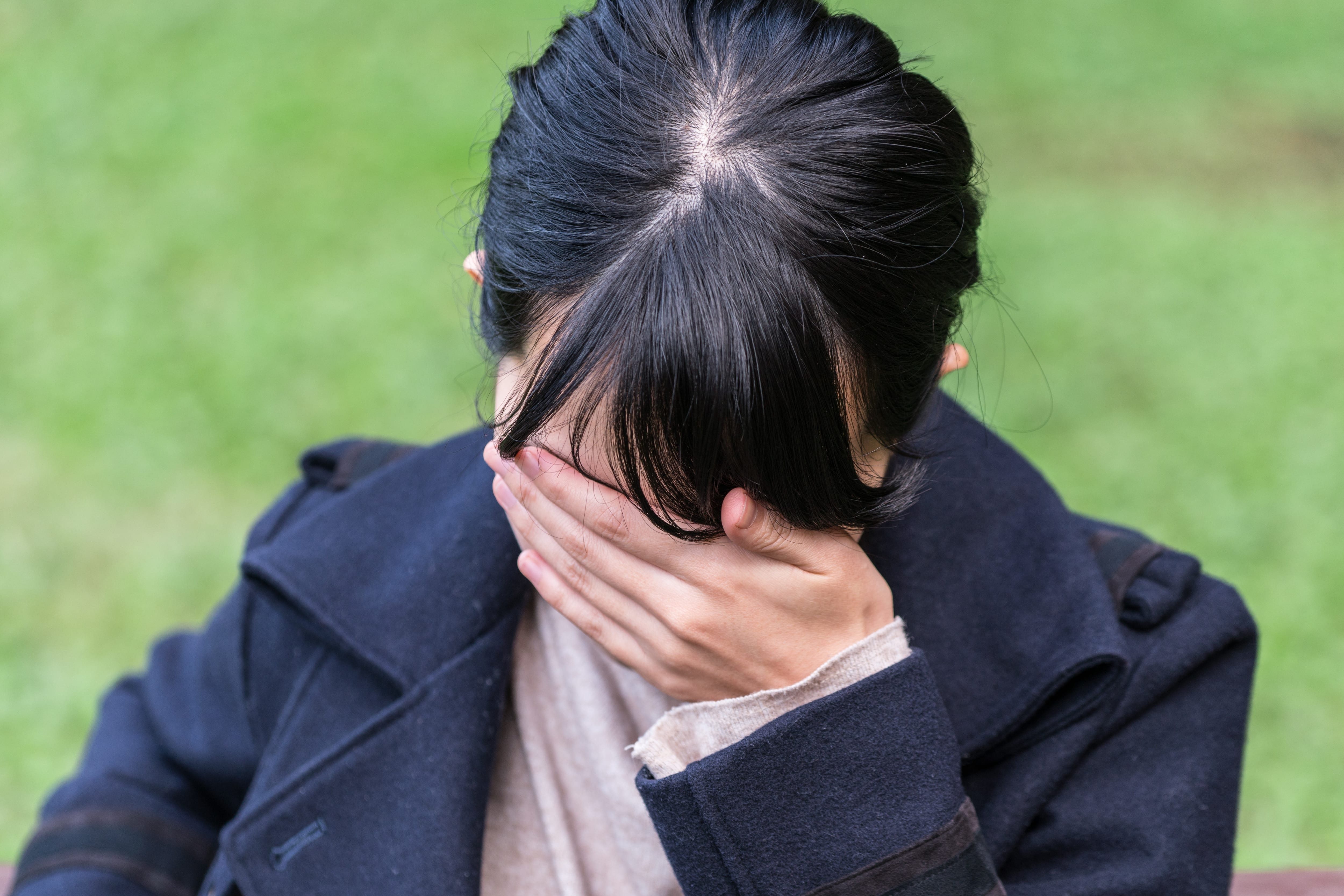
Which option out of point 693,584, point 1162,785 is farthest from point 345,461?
point 1162,785

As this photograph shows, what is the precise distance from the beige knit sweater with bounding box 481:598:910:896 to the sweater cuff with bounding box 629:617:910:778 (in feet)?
0.36

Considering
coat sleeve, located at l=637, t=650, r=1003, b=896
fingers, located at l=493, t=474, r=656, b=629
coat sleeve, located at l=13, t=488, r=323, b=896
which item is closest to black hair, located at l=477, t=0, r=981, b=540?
fingers, located at l=493, t=474, r=656, b=629

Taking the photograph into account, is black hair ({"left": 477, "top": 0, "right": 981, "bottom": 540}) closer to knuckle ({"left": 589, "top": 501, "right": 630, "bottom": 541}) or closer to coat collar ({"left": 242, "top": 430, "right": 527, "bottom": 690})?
knuckle ({"left": 589, "top": 501, "right": 630, "bottom": 541})

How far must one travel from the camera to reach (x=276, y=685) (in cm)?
178

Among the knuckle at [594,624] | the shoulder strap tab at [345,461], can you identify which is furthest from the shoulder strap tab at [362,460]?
the knuckle at [594,624]

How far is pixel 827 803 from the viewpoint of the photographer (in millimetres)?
1347

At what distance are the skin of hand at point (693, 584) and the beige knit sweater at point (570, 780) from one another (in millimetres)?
216

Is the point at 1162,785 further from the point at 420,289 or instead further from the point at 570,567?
the point at 420,289

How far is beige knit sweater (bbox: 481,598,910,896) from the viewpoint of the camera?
1597 mm

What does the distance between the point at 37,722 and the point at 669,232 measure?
3.30 metres

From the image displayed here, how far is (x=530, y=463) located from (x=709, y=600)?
0.27 meters

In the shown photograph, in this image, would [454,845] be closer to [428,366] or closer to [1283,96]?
[428,366]

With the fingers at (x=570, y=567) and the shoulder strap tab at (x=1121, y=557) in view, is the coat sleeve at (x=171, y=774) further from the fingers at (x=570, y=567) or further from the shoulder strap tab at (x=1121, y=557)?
the shoulder strap tab at (x=1121, y=557)

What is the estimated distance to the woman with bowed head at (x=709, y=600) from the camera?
1199mm
